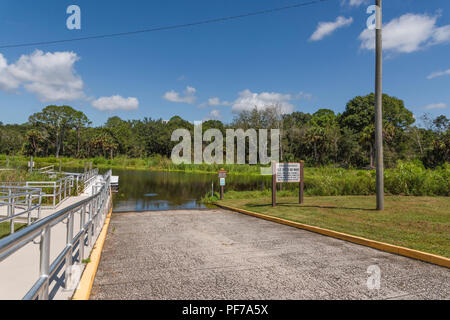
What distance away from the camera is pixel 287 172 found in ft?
43.1

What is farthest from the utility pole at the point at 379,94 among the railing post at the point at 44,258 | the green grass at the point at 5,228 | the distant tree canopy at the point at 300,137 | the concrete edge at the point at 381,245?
the distant tree canopy at the point at 300,137

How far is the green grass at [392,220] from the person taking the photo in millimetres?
6609

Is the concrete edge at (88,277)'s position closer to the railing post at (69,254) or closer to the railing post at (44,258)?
the railing post at (69,254)

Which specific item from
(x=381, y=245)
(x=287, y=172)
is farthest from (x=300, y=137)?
(x=381, y=245)

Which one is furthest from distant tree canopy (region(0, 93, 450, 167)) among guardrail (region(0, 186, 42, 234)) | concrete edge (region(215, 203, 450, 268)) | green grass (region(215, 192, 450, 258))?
guardrail (region(0, 186, 42, 234))

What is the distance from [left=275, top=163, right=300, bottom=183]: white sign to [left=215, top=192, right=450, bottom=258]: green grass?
124 cm

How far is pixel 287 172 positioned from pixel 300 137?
161ft

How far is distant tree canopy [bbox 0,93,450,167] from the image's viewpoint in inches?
2066

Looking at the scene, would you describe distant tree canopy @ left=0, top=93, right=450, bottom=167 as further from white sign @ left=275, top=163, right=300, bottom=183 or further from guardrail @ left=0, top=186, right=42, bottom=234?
guardrail @ left=0, top=186, right=42, bottom=234
